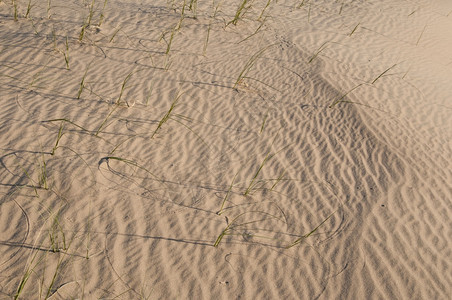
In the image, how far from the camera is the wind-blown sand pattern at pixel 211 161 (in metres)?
3.67

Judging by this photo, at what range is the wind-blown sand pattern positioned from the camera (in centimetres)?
367

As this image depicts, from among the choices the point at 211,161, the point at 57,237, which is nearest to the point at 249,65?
the point at 211,161

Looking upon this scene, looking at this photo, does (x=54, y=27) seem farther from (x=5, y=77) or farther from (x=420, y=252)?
(x=420, y=252)

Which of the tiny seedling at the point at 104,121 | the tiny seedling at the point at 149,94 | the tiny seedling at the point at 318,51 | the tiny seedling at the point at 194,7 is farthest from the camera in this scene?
the tiny seedling at the point at 194,7

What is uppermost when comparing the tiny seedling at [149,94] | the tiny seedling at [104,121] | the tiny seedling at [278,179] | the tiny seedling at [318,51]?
the tiny seedling at [318,51]

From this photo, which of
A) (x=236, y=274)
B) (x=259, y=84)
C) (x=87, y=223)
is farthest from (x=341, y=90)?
(x=87, y=223)

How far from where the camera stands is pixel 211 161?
4.81 metres

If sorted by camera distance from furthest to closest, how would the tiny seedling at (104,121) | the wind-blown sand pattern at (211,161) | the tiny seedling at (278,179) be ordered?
1. the tiny seedling at (104,121)
2. the tiny seedling at (278,179)
3. the wind-blown sand pattern at (211,161)

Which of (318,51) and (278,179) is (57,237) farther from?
(318,51)

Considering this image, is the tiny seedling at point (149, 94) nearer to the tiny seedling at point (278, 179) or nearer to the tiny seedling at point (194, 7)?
the tiny seedling at point (278, 179)

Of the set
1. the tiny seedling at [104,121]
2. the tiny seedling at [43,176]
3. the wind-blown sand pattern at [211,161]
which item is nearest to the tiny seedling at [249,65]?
the wind-blown sand pattern at [211,161]

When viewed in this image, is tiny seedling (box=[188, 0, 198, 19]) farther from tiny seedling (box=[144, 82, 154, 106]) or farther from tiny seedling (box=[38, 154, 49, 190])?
tiny seedling (box=[38, 154, 49, 190])

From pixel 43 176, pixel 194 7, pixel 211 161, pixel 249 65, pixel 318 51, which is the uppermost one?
pixel 318 51

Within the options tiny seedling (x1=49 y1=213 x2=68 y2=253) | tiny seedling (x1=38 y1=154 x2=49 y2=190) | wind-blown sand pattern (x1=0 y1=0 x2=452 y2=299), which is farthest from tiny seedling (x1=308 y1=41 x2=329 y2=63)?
tiny seedling (x1=49 y1=213 x2=68 y2=253)
